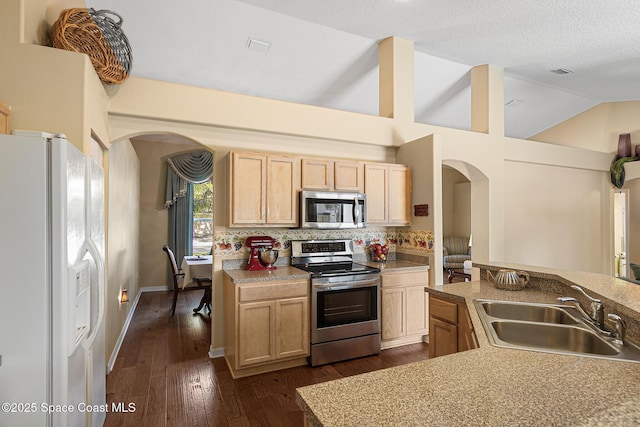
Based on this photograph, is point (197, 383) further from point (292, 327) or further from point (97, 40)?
point (97, 40)

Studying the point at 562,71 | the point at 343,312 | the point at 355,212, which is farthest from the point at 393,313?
the point at 562,71

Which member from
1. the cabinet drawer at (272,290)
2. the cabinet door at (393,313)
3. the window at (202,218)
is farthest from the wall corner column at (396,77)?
the window at (202,218)

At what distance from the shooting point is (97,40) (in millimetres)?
2236

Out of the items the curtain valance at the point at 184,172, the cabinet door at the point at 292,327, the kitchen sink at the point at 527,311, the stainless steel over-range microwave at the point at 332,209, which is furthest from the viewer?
the curtain valance at the point at 184,172

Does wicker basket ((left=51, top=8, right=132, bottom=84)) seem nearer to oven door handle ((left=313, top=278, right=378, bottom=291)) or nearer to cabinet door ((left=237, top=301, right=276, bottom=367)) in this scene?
cabinet door ((left=237, top=301, right=276, bottom=367))

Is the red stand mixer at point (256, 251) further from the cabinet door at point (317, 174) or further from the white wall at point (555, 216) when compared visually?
the white wall at point (555, 216)

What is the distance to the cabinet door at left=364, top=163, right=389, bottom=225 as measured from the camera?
379 centimetres

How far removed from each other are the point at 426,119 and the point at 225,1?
3635 millimetres

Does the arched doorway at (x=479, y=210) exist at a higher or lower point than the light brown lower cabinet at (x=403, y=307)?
higher

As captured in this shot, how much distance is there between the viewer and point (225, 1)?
10.2 feet

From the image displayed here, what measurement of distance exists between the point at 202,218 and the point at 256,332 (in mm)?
4806

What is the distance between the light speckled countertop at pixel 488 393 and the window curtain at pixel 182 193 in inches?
252

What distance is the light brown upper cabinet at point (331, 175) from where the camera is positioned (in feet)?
11.5

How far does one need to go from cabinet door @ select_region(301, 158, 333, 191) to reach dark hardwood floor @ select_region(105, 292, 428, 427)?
5.90 feet
